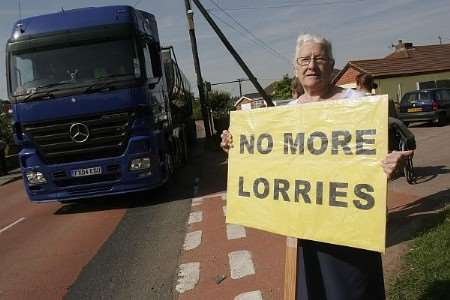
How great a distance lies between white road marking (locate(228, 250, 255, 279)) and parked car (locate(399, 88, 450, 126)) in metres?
18.7

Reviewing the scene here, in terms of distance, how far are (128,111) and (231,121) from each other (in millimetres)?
6315

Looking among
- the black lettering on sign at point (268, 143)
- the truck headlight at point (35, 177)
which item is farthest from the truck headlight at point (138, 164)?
the black lettering on sign at point (268, 143)

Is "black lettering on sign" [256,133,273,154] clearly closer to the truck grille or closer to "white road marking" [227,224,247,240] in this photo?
"white road marking" [227,224,247,240]

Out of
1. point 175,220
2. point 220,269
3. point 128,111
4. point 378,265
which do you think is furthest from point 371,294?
point 128,111

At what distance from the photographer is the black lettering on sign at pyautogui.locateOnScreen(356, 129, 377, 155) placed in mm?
2748

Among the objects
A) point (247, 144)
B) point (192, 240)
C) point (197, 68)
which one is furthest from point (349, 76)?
point (247, 144)

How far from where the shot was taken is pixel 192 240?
720cm

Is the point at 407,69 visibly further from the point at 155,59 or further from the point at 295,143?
the point at 295,143

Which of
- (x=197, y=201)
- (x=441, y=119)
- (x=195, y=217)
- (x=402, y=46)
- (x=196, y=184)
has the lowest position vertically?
(x=441, y=119)

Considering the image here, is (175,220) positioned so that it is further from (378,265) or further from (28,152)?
(378,265)

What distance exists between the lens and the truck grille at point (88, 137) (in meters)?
9.61

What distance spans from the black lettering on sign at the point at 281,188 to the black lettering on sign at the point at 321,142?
24 cm

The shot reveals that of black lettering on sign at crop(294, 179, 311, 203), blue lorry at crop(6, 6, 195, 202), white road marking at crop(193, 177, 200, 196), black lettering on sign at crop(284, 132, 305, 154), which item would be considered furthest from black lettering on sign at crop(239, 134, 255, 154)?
white road marking at crop(193, 177, 200, 196)

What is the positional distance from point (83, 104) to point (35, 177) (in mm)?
1647
